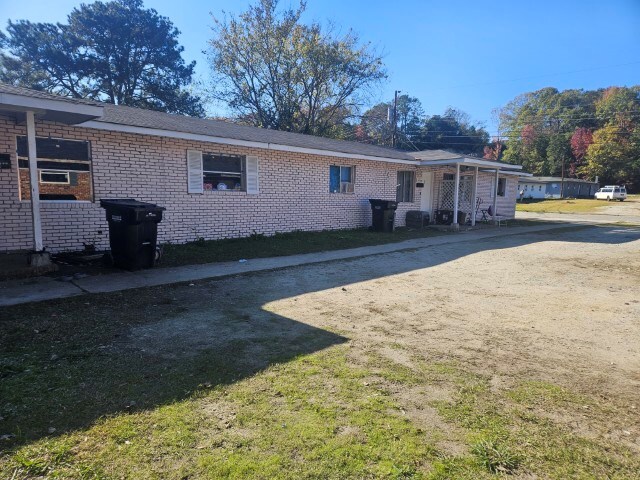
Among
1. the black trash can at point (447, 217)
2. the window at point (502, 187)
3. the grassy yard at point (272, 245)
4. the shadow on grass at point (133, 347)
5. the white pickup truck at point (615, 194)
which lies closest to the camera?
the shadow on grass at point (133, 347)

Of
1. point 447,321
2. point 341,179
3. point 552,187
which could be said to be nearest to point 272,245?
point 341,179

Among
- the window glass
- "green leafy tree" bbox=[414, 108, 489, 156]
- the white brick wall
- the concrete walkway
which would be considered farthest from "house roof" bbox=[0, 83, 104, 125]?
"green leafy tree" bbox=[414, 108, 489, 156]

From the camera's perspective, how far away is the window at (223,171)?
1081 centimetres

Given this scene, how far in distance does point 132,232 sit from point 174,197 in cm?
298

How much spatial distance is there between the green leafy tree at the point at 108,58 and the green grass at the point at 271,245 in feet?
80.9

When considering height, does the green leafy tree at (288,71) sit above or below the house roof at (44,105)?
above

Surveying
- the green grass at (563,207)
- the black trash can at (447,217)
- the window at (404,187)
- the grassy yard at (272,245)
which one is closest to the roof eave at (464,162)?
the window at (404,187)

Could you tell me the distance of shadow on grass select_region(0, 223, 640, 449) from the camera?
2.89m

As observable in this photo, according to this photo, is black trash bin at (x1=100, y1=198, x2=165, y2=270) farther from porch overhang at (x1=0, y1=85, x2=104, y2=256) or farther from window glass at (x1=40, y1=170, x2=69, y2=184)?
window glass at (x1=40, y1=170, x2=69, y2=184)

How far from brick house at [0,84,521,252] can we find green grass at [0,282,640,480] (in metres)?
4.76

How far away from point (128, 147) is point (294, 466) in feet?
29.2

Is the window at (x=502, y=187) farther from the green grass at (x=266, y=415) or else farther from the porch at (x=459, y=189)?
the green grass at (x=266, y=415)

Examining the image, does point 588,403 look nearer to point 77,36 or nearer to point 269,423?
point 269,423

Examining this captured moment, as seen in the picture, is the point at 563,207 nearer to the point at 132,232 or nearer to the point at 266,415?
the point at 132,232
